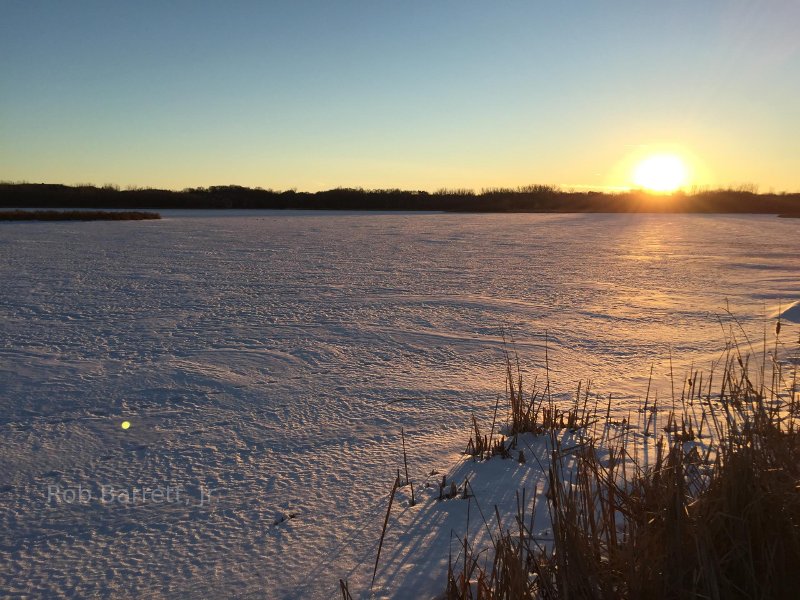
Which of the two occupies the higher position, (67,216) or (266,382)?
(67,216)

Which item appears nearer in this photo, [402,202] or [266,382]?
[266,382]

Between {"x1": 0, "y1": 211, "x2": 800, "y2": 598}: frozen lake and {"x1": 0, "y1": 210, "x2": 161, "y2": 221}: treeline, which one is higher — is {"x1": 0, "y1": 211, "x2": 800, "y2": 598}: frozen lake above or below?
below

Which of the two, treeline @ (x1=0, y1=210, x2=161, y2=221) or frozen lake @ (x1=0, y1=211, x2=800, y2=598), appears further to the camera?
treeline @ (x1=0, y1=210, x2=161, y2=221)

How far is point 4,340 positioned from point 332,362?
2789 mm

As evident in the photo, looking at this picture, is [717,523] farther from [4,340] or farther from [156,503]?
[4,340]

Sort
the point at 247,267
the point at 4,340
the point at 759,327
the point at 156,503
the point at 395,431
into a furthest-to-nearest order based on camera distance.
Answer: the point at 247,267, the point at 759,327, the point at 4,340, the point at 395,431, the point at 156,503

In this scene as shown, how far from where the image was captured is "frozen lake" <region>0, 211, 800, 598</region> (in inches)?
82.8

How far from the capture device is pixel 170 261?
9727 millimetres

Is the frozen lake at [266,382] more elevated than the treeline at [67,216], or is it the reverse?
the treeline at [67,216]

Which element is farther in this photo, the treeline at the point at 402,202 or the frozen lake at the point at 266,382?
the treeline at the point at 402,202

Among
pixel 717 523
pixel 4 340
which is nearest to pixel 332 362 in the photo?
pixel 4 340

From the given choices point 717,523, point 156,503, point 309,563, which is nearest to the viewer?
point 717,523

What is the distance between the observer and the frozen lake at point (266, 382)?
2104 mm

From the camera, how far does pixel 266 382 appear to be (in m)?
3.93
